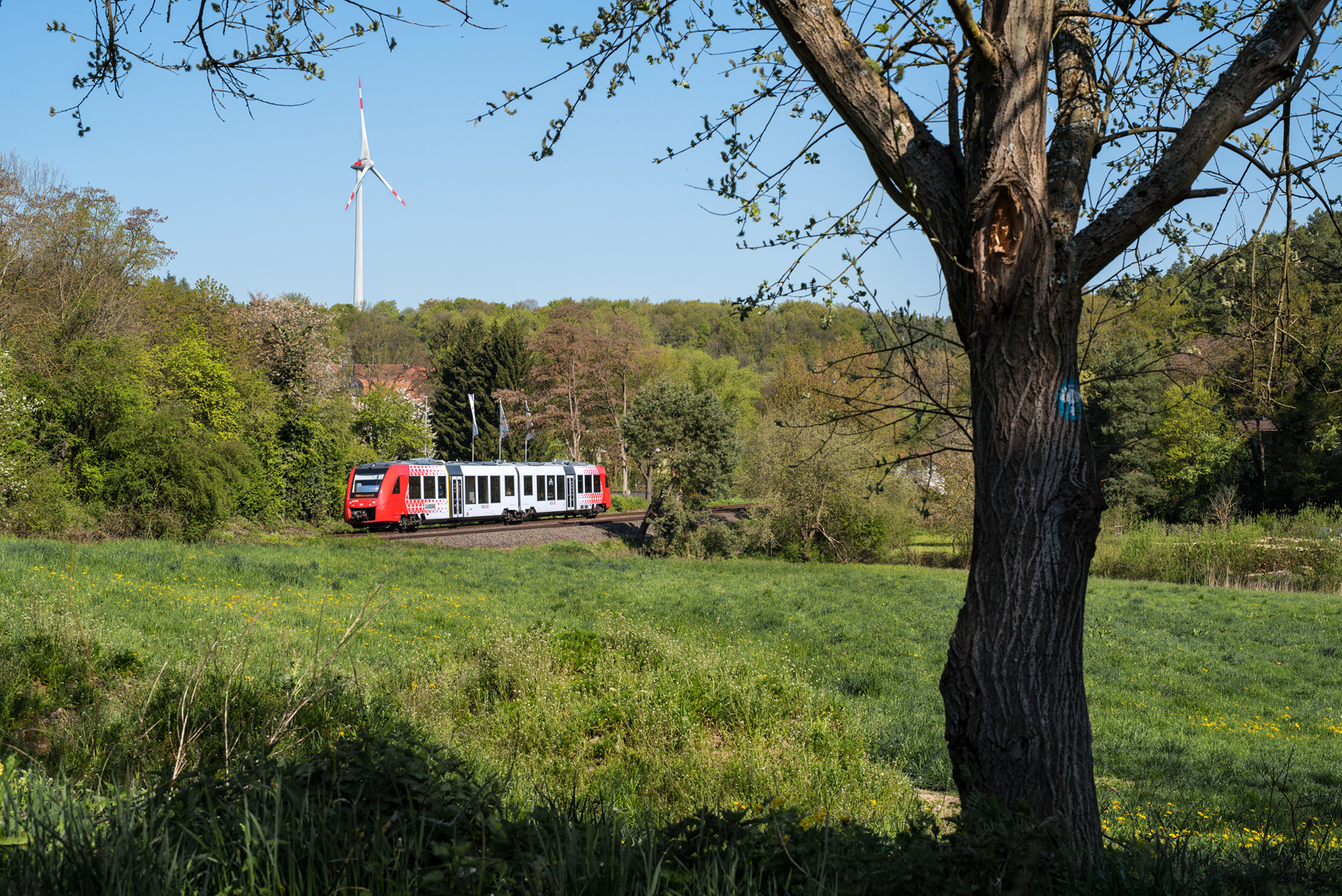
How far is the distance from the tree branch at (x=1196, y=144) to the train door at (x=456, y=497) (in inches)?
1290

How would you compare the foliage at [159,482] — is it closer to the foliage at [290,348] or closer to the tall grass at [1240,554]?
the foliage at [290,348]

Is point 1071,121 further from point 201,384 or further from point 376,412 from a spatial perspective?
point 376,412

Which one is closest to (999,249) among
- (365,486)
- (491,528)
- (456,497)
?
(365,486)

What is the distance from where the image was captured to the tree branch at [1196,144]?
321 centimetres

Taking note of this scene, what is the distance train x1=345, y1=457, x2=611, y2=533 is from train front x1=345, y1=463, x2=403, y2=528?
30 mm

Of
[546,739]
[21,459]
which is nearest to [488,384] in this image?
[21,459]

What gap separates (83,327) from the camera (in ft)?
83.5

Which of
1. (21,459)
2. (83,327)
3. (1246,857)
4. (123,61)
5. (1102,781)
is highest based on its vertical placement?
(83,327)

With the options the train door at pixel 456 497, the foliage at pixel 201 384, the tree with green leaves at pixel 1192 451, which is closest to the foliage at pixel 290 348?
the foliage at pixel 201 384

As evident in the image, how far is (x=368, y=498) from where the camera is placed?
3070cm

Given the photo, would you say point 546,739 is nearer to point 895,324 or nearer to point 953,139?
point 895,324

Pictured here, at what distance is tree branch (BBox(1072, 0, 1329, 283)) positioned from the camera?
321 cm

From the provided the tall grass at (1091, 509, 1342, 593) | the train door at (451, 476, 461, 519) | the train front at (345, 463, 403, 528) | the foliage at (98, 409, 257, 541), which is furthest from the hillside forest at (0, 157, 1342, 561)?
the train door at (451, 476, 461, 519)

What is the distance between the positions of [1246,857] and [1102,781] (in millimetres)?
4426
